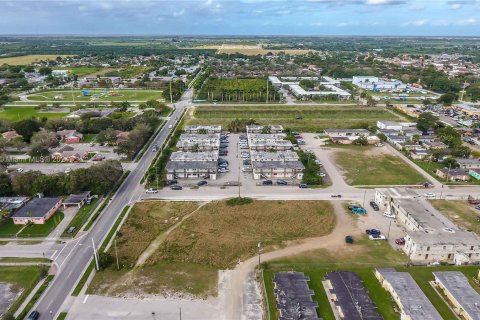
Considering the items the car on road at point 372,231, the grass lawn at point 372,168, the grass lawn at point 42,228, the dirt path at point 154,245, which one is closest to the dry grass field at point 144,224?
the dirt path at point 154,245

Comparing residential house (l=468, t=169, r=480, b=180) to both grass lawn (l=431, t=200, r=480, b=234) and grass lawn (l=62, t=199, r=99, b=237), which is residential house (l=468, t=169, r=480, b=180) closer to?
grass lawn (l=431, t=200, r=480, b=234)

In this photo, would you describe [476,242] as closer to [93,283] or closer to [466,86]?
[93,283]

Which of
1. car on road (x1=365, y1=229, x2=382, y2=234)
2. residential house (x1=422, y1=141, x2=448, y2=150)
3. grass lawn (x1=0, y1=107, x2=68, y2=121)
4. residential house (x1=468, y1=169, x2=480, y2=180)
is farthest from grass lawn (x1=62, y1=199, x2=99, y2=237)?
residential house (x1=422, y1=141, x2=448, y2=150)

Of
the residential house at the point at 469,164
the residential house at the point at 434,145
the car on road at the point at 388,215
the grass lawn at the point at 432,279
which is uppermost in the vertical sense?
the residential house at the point at 434,145

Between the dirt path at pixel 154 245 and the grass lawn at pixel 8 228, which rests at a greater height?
the grass lawn at pixel 8 228

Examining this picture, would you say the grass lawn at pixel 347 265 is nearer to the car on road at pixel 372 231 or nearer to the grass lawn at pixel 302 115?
the car on road at pixel 372 231

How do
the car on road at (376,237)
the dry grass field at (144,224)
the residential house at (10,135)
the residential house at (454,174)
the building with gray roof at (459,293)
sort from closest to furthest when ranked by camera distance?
the building with gray roof at (459,293), the dry grass field at (144,224), the car on road at (376,237), the residential house at (454,174), the residential house at (10,135)

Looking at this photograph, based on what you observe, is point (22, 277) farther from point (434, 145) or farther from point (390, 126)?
point (390, 126)

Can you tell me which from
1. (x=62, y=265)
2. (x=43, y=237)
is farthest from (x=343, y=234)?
(x=43, y=237)
